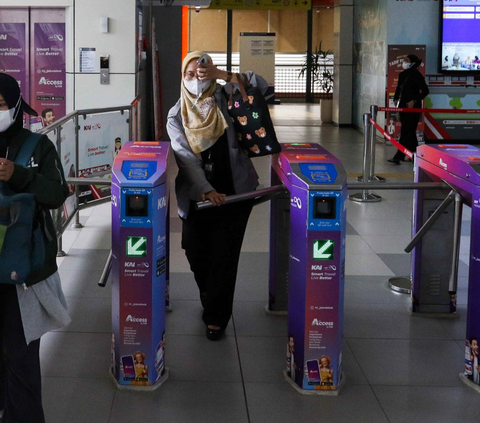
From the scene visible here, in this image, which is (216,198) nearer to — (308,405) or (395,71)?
(308,405)

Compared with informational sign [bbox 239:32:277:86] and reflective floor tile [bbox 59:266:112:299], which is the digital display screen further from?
informational sign [bbox 239:32:277:86]

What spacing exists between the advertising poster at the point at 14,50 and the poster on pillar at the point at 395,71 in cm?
607

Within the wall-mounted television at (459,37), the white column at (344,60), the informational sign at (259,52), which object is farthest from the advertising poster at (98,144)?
the informational sign at (259,52)

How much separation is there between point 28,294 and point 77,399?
76 cm

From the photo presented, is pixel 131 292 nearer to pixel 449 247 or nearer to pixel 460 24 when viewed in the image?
pixel 449 247

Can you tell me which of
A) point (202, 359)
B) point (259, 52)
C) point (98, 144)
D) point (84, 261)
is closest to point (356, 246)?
point (84, 261)

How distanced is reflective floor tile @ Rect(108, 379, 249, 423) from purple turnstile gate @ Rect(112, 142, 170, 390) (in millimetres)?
85

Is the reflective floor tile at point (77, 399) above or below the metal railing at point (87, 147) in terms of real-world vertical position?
below

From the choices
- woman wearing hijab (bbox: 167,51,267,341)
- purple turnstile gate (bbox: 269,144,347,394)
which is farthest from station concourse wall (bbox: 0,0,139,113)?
purple turnstile gate (bbox: 269,144,347,394)

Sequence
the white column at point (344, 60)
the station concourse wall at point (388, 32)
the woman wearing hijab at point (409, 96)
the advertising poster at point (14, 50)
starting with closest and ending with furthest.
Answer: the advertising poster at point (14, 50) → the woman wearing hijab at point (409, 96) → the station concourse wall at point (388, 32) → the white column at point (344, 60)

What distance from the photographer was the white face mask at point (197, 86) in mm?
3533

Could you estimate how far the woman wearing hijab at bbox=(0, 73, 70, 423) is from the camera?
247cm

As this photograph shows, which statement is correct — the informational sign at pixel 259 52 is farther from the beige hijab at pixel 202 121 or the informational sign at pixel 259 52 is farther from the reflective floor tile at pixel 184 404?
the reflective floor tile at pixel 184 404

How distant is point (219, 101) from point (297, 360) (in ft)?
4.12
